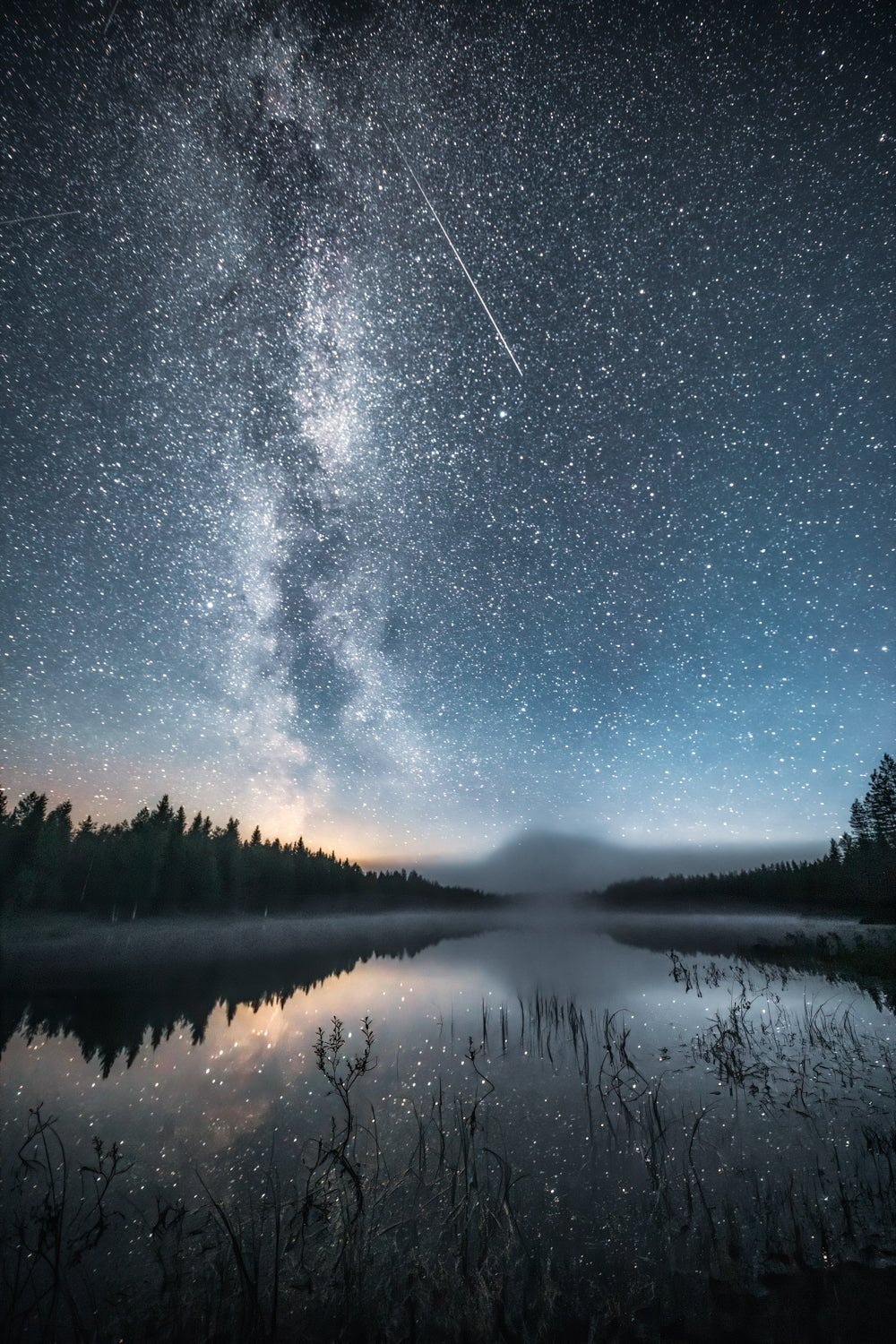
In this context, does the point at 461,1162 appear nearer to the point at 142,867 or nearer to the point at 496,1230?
the point at 496,1230

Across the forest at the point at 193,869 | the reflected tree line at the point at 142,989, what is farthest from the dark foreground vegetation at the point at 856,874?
the reflected tree line at the point at 142,989

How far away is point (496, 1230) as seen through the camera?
20.0 feet

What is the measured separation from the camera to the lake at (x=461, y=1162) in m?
5.14

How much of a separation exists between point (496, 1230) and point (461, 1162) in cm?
204

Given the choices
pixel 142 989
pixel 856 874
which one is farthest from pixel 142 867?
pixel 856 874

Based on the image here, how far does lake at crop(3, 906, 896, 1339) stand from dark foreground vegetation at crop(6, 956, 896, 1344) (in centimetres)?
4

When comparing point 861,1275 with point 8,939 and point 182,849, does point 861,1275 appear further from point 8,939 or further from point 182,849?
point 182,849

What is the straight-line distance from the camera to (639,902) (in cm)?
18688

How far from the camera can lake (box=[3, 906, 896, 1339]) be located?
16.9ft

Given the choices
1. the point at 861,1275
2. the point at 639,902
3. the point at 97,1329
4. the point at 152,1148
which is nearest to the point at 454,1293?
the point at 97,1329

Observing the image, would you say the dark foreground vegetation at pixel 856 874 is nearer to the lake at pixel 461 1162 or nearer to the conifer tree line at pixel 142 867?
the lake at pixel 461 1162

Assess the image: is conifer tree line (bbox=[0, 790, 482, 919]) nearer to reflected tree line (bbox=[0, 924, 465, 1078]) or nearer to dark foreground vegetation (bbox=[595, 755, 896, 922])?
reflected tree line (bbox=[0, 924, 465, 1078])

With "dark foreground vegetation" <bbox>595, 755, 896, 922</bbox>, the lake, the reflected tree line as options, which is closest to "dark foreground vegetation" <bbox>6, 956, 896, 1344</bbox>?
the lake

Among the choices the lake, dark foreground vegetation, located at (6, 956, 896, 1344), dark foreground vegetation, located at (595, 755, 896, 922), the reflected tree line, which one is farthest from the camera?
dark foreground vegetation, located at (595, 755, 896, 922)
